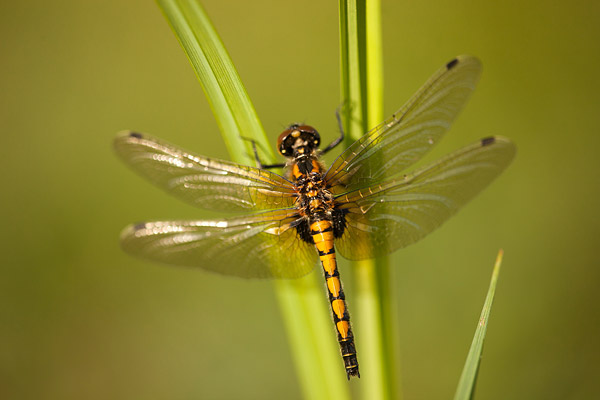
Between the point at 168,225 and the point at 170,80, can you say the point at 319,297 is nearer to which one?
the point at 168,225

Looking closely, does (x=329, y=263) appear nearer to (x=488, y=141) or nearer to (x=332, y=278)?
(x=332, y=278)

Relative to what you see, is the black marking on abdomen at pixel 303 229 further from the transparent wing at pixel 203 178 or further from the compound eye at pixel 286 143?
the compound eye at pixel 286 143

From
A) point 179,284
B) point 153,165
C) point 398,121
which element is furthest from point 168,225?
point 179,284

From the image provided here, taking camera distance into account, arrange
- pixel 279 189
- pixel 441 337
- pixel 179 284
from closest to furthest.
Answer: pixel 279 189 → pixel 441 337 → pixel 179 284

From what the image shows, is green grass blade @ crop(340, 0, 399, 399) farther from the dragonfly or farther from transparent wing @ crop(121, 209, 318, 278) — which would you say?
transparent wing @ crop(121, 209, 318, 278)

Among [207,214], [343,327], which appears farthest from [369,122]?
[207,214]

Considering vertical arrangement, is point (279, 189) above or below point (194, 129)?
below
